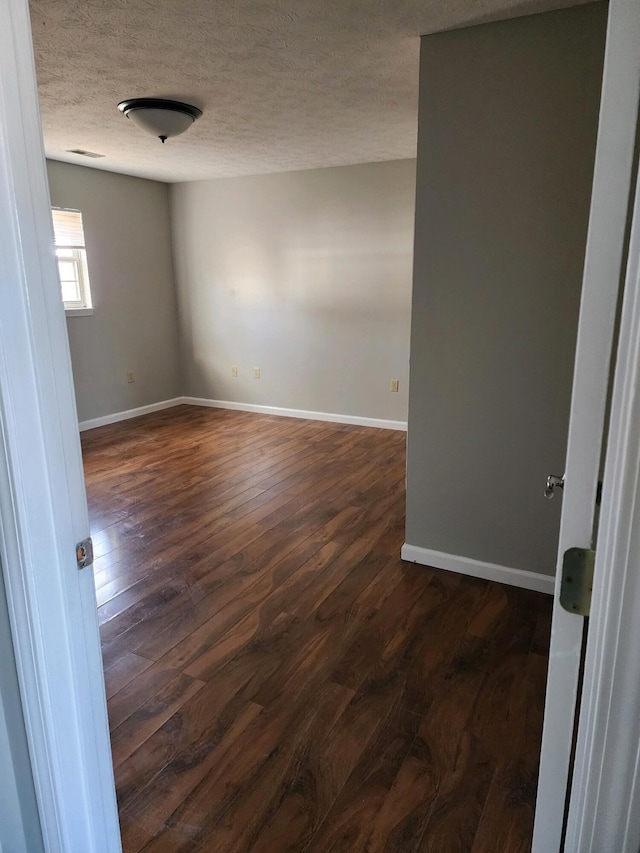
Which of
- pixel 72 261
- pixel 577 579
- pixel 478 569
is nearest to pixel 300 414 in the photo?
pixel 72 261

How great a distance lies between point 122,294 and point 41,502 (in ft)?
16.7

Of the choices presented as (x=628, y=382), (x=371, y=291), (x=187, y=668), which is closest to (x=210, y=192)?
(x=371, y=291)

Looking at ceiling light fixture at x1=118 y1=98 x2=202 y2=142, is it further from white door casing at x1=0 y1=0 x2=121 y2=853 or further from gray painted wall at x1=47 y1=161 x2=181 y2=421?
white door casing at x1=0 y1=0 x2=121 y2=853

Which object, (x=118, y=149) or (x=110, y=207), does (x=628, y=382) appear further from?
(x=110, y=207)

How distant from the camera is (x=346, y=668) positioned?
2.01 m

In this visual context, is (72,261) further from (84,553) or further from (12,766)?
(12,766)

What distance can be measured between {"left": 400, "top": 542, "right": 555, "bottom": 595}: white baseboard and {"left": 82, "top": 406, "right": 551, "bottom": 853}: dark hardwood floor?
1.9 inches

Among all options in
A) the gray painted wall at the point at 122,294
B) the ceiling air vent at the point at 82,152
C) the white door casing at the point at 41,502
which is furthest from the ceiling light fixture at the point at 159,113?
the white door casing at the point at 41,502

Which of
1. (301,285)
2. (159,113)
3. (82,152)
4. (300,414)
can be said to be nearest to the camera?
(159,113)

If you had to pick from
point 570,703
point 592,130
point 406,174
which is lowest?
point 570,703

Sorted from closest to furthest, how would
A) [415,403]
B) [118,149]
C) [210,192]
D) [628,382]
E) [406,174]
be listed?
[628,382] → [415,403] → [118,149] → [406,174] → [210,192]

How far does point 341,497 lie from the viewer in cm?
360

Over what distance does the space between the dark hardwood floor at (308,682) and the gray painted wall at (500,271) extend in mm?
434

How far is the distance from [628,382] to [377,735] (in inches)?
60.2
